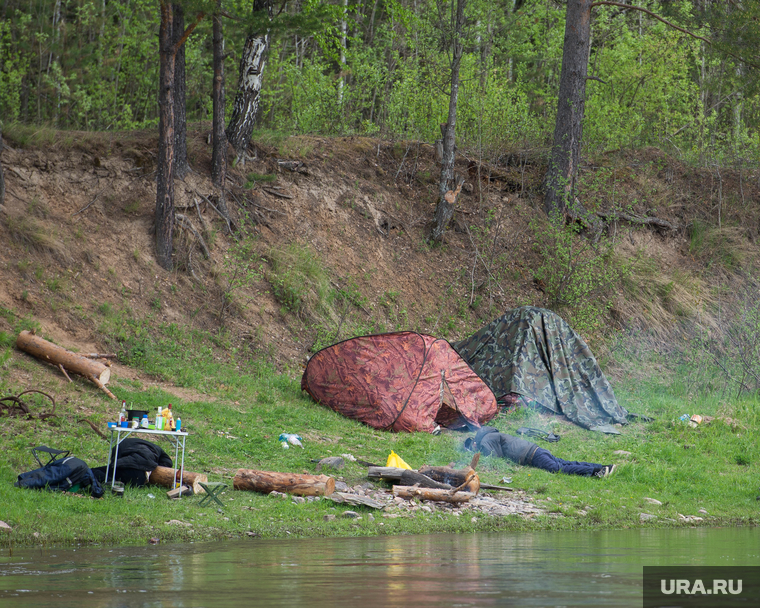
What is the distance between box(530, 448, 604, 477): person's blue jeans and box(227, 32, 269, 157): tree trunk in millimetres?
10525

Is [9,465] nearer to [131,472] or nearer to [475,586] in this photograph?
[131,472]

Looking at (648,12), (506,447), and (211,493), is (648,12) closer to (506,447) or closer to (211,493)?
(506,447)

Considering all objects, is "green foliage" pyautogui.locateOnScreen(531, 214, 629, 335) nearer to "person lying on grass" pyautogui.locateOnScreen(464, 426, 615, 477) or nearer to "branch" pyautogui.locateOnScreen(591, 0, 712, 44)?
"branch" pyautogui.locateOnScreen(591, 0, 712, 44)

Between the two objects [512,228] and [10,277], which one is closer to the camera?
[10,277]

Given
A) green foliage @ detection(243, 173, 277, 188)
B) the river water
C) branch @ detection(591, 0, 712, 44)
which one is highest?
branch @ detection(591, 0, 712, 44)

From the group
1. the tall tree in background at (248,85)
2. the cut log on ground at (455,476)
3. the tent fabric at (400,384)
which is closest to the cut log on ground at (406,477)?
the cut log on ground at (455,476)

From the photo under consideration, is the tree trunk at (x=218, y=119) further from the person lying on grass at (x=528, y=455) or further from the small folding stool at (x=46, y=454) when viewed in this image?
the small folding stool at (x=46, y=454)

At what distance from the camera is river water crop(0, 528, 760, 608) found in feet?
12.2

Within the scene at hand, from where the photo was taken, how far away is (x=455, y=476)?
877 cm

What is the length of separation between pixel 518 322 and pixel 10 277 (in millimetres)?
8787

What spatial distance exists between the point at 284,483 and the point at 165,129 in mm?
8436

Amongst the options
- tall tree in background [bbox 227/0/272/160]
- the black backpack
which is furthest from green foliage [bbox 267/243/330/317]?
Answer: the black backpack

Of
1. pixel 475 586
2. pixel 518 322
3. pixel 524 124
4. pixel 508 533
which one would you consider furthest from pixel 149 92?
pixel 475 586

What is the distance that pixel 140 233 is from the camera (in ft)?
50.2
